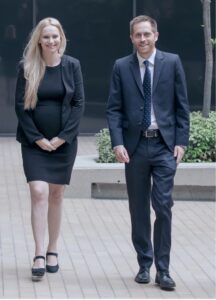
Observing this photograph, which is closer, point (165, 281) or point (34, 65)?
point (165, 281)

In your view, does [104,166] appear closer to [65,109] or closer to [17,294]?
[65,109]

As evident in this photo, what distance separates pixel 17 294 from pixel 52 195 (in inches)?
40.5

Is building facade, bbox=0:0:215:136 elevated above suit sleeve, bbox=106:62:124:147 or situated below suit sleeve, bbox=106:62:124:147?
below

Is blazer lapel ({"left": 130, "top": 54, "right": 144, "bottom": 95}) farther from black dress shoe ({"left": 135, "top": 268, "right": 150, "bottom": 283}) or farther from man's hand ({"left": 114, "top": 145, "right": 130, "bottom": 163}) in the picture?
black dress shoe ({"left": 135, "top": 268, "right": 150, "bottom": 283})

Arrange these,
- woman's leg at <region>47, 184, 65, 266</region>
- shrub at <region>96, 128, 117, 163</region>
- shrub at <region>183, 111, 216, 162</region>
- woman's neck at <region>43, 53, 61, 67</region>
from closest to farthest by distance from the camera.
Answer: woman's neck at <region>43, 53, 61, 67</region>
woman's leg at <region>47, 184, 65, 266</region>
shrub at <region>183, 111, 216, 162</region>
shrub at <region>96, 128, 117, 163</region>

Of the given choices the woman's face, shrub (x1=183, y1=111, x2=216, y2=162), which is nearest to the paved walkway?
shrub (x1=183, y1=111, x2=216, y2=162)

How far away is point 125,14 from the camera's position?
17.3 meters

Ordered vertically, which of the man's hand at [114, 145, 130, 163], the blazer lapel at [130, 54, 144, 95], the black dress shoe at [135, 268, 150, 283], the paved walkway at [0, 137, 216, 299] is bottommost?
the paved walkway at [0, 137, 216, 299]

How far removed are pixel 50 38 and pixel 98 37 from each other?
32.7ft

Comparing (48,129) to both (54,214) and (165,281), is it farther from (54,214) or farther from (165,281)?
(165,281)

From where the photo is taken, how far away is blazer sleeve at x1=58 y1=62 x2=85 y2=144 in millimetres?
7422

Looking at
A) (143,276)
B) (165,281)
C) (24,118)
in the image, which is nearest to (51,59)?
(24,118)

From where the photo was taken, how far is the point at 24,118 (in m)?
7.40

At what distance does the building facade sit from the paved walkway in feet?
18.4
